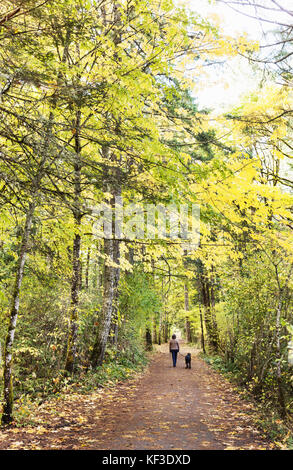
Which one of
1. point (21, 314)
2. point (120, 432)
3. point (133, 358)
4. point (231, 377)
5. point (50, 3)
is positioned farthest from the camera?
point (133, 358)

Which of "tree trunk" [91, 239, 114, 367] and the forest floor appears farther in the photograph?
"tree trunk" [91, 239, 114, 367]

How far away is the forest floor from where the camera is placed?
4348 mm

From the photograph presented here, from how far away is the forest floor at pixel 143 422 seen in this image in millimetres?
4348

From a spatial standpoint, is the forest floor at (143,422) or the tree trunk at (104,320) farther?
the tree trunk at (104,320)

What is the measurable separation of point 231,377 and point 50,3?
35.1 feet

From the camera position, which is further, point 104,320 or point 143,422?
point 104,320

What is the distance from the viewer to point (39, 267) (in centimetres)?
732

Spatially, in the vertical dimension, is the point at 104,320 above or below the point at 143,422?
above

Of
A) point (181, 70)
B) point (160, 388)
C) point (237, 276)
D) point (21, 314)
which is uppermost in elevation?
point (181, 70)

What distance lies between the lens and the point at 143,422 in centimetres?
543

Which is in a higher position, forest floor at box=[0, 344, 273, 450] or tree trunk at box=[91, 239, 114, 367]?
tree trunk at box=[91, 239, 114, 367]

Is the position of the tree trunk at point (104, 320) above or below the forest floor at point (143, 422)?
above
